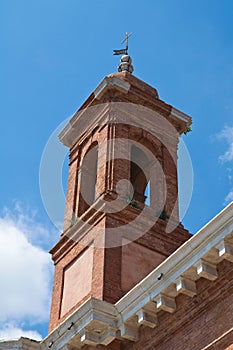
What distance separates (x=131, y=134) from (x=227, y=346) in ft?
28.3

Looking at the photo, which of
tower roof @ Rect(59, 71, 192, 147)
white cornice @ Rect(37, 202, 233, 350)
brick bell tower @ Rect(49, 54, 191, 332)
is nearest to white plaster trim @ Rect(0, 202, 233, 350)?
white cornice @ Rect(37, 202, 233, 350)

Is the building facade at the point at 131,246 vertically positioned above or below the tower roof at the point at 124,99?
below

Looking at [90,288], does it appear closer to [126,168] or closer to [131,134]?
[126,168]

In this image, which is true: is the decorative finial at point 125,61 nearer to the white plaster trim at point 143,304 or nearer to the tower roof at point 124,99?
the tower roof at point 124,99

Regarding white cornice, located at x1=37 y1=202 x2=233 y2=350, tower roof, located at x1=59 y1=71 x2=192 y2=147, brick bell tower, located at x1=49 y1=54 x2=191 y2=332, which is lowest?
white cornice, located at x1=37 y1=202 x2=233 y2=350

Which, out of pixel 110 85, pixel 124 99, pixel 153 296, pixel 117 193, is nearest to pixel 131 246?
pixel 117 193

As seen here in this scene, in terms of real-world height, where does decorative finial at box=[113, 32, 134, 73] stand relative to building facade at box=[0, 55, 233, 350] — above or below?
above

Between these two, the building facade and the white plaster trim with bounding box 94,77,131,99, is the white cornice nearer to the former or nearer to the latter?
the building facade

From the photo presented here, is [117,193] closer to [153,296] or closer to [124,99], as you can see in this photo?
[124,99]

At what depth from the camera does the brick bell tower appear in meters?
14.2

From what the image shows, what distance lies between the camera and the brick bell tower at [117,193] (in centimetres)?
1425

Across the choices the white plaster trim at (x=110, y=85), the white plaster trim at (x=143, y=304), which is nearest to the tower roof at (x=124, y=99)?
the white plaster trim at (x=110, y=85)

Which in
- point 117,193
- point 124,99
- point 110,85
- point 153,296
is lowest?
point 153,296

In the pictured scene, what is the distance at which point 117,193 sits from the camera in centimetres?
1559
